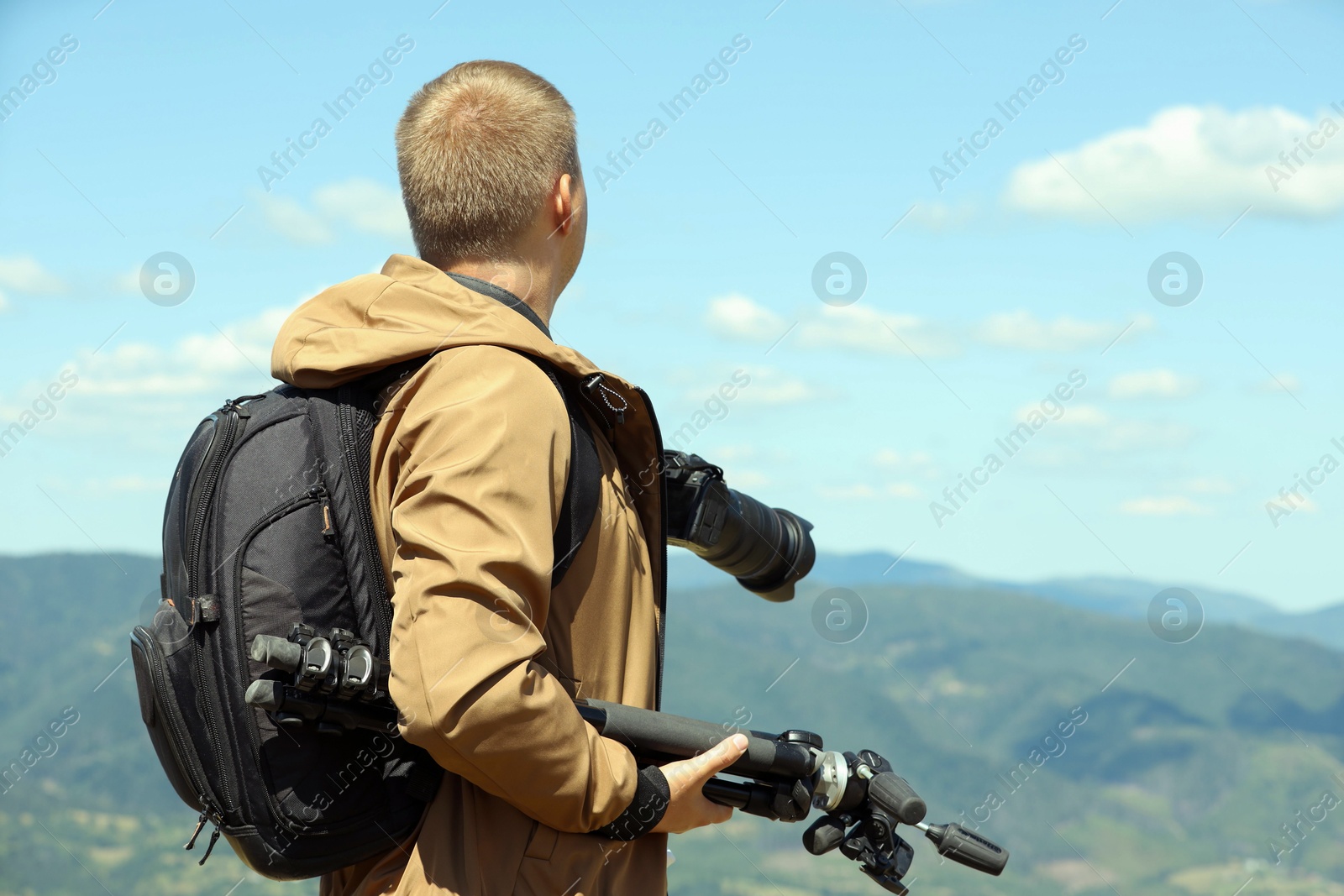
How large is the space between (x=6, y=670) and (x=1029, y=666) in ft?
494

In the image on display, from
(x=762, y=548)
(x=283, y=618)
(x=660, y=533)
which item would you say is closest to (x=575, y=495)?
(x=660, y=533)

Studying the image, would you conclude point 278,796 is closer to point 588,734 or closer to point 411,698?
point 411,698

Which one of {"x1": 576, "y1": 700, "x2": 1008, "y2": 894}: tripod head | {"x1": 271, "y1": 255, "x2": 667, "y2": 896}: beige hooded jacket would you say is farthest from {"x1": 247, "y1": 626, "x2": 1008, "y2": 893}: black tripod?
{"x1": 271, "y1": 255, "x2": 667, "y2": 896}: beige hooded jacket

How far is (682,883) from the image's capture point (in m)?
103

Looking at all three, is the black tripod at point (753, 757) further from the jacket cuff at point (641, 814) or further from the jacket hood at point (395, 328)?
the jacket hood at point (395, 328)

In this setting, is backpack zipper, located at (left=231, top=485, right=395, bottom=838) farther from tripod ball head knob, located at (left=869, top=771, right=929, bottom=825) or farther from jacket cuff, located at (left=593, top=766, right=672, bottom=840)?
tripod ball head knob, located at (left=869, top=771, right=929, bottom=825)

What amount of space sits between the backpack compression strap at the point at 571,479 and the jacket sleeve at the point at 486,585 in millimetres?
65

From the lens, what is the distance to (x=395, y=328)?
2.21 m

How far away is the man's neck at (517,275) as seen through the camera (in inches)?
94.5

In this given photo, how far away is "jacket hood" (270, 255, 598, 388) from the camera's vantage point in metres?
2.15

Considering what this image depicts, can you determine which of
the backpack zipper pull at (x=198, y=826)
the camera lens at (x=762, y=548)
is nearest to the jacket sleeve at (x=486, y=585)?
the backpack zipper pull at (x=198, y=826)

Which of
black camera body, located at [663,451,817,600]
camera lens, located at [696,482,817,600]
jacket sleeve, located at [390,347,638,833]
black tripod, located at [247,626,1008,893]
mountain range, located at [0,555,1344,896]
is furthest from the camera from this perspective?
mountain range, located at [0,555,1344,896]

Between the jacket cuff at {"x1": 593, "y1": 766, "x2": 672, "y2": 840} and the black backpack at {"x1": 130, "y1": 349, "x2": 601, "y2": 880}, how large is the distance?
1.14 feet

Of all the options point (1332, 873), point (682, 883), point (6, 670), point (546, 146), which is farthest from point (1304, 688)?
point (546, 146)
